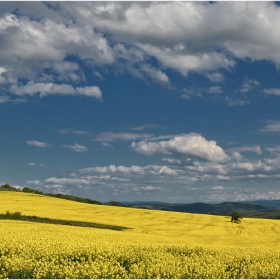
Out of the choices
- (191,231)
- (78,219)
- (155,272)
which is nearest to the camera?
(155,272)

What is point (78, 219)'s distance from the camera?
189 ft

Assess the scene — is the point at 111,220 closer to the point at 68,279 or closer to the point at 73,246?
the point at 73,246

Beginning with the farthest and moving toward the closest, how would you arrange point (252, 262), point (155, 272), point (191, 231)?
point (191, 231) → point (252, 262) → point (155, 272)

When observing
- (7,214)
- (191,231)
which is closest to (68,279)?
(191,231)

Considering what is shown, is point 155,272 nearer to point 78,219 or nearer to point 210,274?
point 210,274

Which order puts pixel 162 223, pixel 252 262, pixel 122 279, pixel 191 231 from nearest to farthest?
pixel 122 279, pixel 252 262, pixel 191 231, pixel 162 223

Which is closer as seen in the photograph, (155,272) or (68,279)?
(68,279)

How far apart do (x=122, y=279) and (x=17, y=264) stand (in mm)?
5112

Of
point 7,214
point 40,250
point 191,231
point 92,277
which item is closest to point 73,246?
point 40,250

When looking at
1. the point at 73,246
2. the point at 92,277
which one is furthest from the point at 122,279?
the point at 73,246

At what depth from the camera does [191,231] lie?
2074 inches

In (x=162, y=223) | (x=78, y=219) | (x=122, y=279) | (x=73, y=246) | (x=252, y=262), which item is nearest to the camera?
(x=122, y=279)

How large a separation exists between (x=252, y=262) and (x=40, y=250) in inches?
416

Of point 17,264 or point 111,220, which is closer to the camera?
point 17,264
